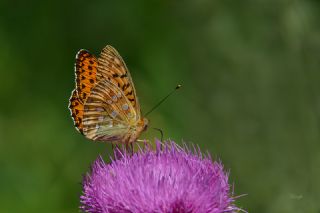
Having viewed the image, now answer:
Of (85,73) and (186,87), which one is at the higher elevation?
A: (186,87)

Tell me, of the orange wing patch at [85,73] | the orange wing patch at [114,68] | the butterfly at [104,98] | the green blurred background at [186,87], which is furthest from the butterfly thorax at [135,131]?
the green blurred background at [186,87]

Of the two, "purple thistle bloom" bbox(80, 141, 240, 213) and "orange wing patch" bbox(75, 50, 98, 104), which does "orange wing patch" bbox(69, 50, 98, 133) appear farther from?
"purple thistle bloom" bbox(80, 141, 240, 213)

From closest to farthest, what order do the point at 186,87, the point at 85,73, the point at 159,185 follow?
1. the point at 159,185
2. the point at 85,73
3. the point at 186,87

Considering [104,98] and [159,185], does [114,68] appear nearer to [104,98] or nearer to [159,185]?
[104,98]

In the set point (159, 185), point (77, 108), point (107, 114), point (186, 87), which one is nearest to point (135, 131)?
point (107, 114)

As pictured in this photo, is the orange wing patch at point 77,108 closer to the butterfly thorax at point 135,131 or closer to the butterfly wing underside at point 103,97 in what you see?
the butterfly wing underside at point 103,97

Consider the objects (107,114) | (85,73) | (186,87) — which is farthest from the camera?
(186,87)
